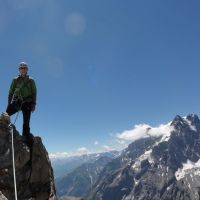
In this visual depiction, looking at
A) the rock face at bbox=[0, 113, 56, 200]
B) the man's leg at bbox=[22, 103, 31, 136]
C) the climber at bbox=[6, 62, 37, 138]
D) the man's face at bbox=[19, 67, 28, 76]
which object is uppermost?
the man's face at bbox=[19, 67, 28, 76]

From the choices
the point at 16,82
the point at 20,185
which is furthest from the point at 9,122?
the point at 20,185

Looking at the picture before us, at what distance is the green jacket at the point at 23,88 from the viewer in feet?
64.6

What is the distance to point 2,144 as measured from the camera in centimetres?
1934

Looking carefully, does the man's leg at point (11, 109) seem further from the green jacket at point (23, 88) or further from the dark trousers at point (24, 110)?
the green jacket at point (23, 88)

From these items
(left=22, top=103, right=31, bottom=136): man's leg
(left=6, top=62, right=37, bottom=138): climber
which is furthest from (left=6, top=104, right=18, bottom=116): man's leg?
(left=22, top=103, right=31, bottom=136): man's leg

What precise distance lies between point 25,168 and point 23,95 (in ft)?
13.5

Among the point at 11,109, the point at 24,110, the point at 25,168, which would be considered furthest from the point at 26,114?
the point at 25,168

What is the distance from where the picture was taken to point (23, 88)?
19.8 metres

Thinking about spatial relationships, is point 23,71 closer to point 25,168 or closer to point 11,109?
point 11,109

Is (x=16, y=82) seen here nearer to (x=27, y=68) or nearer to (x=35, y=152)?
(x=27, y=68)

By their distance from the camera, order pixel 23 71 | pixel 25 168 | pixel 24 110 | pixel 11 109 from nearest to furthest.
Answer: pixel 23 71 < pixel 25 168 < pixel 24 110 < pixel 11 109

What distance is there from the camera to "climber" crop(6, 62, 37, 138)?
19.6m

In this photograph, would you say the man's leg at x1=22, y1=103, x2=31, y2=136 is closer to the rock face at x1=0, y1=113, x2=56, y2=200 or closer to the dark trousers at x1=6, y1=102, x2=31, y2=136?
the dark trousers at x1=6, y1=102, x2=31, y2=136

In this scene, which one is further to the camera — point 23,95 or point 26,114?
point 26,114
